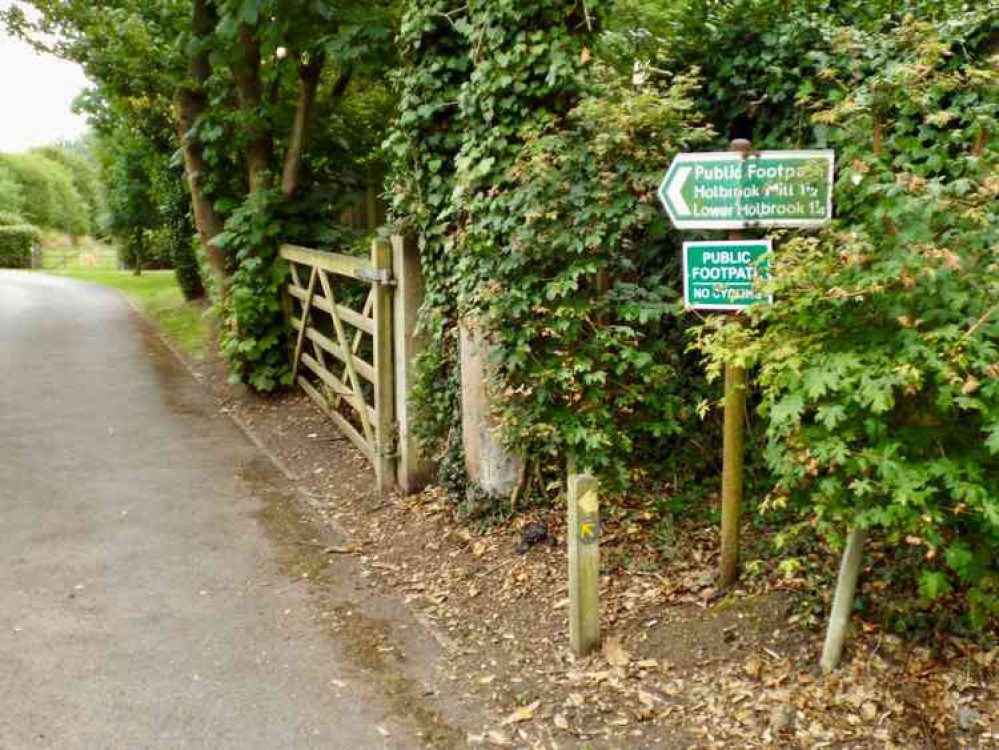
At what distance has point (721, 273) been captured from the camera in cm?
430

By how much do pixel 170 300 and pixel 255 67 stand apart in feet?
34.5

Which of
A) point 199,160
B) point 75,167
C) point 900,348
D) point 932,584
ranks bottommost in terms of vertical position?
point 932,584

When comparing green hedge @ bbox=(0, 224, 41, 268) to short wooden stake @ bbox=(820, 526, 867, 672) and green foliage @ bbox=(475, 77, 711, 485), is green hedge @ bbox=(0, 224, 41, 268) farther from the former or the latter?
short wooden stake @ bbox=(820, 526, 867, 672)

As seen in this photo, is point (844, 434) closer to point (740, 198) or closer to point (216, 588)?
point (740, 198)

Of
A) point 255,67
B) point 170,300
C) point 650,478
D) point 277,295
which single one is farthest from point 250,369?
point 170,300

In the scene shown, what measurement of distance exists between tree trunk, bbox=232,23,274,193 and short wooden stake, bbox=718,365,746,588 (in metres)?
7.21

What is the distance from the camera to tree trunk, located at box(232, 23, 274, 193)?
10078mm

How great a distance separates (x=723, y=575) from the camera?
15.9ft

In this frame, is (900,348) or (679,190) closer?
(900,348)

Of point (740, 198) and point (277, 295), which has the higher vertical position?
point (740, 198)

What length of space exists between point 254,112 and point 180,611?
6.27 meters

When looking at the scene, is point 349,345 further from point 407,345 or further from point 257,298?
point 257,298

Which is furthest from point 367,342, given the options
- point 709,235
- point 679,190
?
point 679,190

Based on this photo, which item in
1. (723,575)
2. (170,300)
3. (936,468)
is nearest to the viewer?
(936,468)
